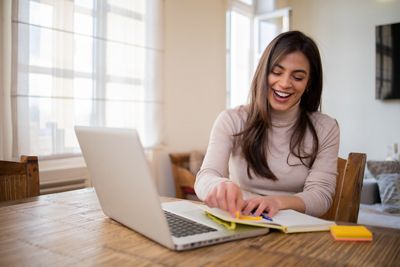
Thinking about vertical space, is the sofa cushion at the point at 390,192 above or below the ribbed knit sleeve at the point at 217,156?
below

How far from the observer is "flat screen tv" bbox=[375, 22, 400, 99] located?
12.5 feet

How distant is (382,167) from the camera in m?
3.33

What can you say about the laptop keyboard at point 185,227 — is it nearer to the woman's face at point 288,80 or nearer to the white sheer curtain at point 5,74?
the woman's face at point 288,80

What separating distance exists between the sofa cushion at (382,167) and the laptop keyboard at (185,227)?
2947 millimetres

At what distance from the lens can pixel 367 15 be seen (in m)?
4.06

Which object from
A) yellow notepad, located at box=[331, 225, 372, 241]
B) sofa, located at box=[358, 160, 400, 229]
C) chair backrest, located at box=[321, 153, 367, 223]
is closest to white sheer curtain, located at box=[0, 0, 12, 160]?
chair backrest, located at box=[321, 153, 367, 223]

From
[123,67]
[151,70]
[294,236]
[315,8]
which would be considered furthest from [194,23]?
[294,236]

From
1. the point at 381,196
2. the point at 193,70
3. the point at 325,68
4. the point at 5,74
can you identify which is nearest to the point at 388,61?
the point at 325,68

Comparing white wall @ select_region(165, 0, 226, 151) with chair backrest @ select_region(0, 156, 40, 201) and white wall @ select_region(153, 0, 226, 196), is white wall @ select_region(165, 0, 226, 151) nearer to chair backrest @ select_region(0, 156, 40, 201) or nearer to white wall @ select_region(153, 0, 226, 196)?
white wall @ select_region(153, 0, 226, 196)

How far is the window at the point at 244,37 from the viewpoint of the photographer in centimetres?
410

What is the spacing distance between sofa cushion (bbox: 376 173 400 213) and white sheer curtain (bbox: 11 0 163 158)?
181cm

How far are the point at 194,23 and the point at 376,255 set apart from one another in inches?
126

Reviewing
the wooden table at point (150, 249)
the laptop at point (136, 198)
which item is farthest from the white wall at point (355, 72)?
the laptop at point (136, 198)

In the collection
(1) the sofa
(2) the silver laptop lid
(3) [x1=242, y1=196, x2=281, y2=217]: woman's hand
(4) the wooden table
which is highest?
(2) the silver laptop lid
